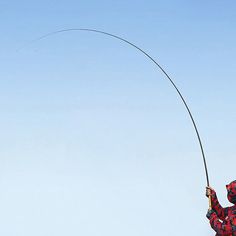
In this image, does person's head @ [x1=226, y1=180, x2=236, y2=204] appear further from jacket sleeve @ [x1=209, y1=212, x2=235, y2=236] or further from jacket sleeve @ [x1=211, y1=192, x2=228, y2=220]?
jacket sleeve @ [x1=209, y1=212, x2=235, y2=236]

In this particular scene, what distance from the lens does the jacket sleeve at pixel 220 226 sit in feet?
26.7

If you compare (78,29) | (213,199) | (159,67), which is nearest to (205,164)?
(213,199)

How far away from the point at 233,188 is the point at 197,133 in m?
1.97

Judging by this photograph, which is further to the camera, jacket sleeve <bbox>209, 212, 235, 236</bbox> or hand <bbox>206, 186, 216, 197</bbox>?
hand <bbox>206, 186, 216, 197</bbox>

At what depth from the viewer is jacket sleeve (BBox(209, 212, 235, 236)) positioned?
8.14 metres

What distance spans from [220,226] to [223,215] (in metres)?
0.34

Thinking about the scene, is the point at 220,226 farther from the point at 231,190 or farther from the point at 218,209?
the point at 231,190

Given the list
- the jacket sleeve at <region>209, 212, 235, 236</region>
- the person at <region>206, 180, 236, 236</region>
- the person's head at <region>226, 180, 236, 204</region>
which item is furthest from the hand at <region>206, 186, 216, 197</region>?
the jacket sleeve at <region>209, 212, 235, 236</region>

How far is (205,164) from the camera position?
29.4 feet

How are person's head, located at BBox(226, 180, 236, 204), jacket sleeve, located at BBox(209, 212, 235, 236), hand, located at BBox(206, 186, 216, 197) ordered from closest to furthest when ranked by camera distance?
person's head, located at BBox(226, 180, 236, 204), jacket sleeve, located at BBox(209, 212, 235, 236), hand, located at BBox(206, 186, 216, 197)

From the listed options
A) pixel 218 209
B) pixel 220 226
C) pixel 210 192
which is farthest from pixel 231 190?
pixel 220 226

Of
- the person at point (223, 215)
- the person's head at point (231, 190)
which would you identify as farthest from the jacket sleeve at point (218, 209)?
the person's head at point (231, 190)

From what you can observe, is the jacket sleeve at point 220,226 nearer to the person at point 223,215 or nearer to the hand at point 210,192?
the person at point 223,215

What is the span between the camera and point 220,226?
818 cm
